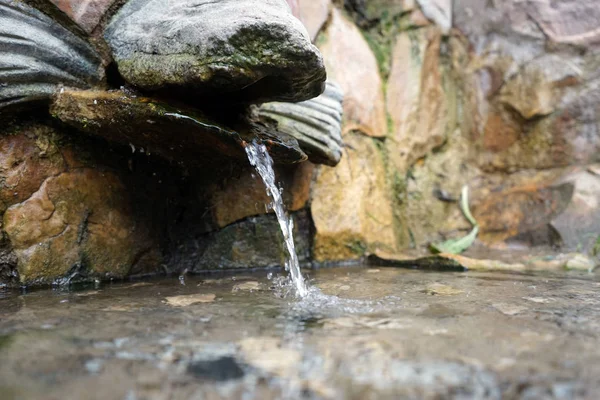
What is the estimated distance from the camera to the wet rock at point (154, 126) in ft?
5.65

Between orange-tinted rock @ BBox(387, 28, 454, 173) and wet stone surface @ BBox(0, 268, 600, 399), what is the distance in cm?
184

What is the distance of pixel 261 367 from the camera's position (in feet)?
3.03

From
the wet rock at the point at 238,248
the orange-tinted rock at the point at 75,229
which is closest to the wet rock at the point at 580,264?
the wet rock at the point at 238,248

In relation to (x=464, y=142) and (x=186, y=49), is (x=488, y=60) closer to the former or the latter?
(x=464, y=142)

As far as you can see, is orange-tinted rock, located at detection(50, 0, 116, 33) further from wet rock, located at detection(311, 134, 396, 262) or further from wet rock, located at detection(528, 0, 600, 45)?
wet rock, located at detection(528, 0, 600, 45)

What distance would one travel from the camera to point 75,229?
198 cm

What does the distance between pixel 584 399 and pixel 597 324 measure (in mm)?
532

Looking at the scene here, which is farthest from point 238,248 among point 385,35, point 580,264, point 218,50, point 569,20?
point 569,20

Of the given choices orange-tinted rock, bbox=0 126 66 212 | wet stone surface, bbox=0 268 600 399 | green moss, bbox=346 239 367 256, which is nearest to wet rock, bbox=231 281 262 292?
wet stone surface, bbox=0 268 600 399

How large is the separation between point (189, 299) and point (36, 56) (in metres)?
1.02

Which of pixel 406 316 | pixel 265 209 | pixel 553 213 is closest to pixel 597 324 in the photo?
pixel 406 316

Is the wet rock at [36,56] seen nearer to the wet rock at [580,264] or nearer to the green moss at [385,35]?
the green moss at [385,35]

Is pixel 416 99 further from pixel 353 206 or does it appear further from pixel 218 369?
pixel 218 369

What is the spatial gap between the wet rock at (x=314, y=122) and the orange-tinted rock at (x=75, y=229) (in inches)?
29.5
